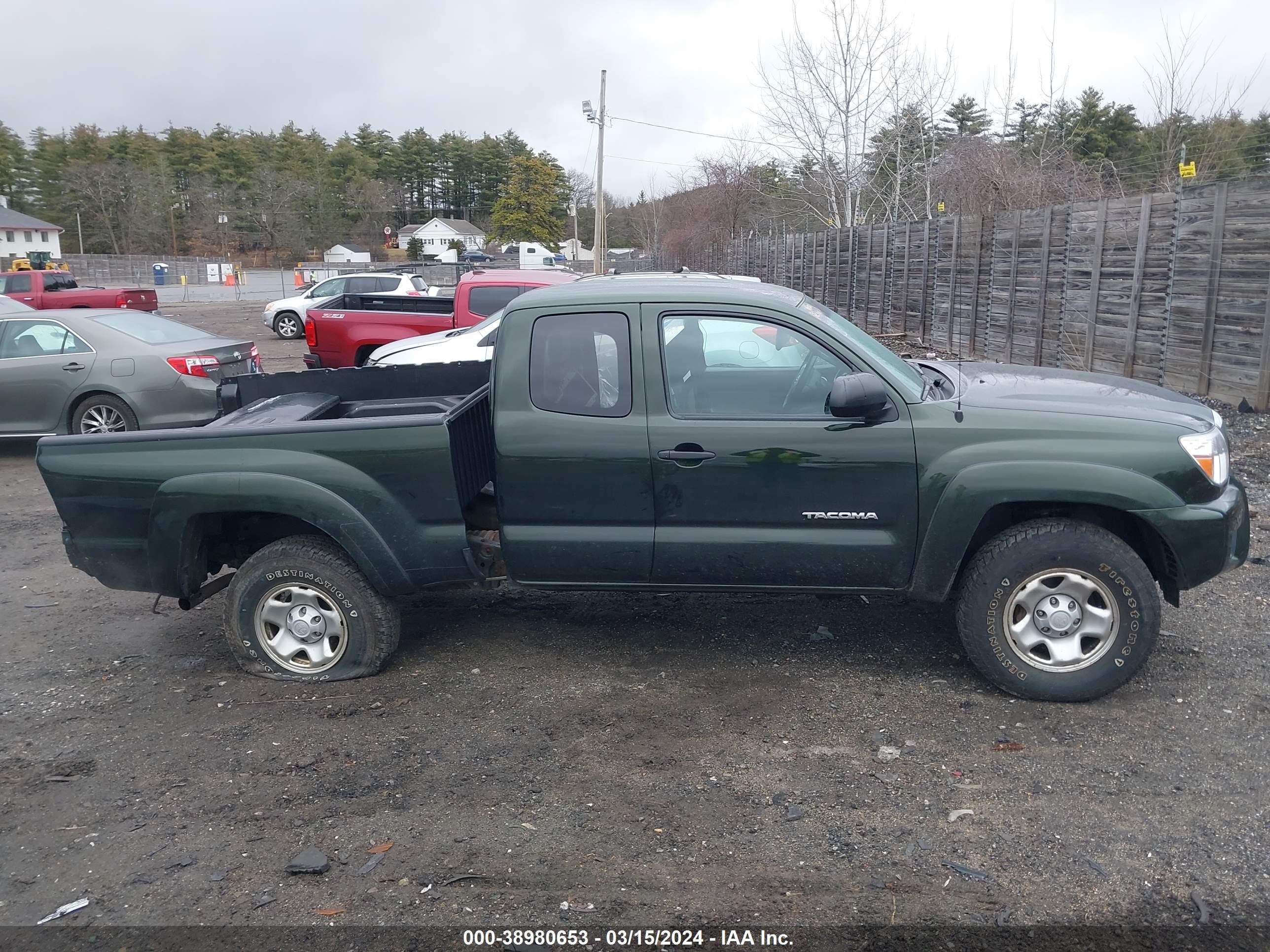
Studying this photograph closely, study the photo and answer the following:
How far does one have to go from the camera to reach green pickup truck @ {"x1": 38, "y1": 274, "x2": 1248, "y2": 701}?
14.6 feet

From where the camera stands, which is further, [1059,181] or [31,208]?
[31,208]

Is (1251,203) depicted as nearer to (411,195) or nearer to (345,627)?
(345,627)

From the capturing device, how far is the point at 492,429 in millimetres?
4836

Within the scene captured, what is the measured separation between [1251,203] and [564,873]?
974 cm

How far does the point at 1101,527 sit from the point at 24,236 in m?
82.0

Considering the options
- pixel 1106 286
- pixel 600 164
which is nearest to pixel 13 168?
pixel 600 164

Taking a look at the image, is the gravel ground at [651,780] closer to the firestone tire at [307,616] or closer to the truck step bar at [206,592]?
the firestone tire at [307,616]

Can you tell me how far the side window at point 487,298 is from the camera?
13.2 meters

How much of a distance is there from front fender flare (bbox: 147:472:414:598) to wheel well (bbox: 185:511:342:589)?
0.31 feet

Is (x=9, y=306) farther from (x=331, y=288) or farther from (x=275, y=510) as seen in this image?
(x=331, y=288)

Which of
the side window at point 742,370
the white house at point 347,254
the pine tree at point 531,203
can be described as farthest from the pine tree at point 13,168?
the side window at point 742,370

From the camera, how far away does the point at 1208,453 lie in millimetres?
4410

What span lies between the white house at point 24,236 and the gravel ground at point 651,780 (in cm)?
7069

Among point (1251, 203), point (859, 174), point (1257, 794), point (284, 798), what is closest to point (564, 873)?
point (284, 798)
